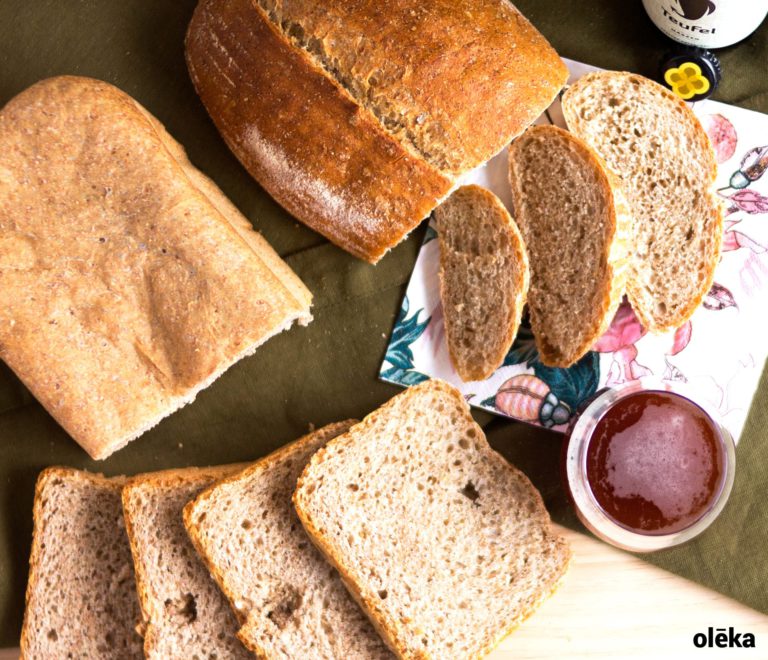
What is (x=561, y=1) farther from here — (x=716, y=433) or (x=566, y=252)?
(x=716, y=433)

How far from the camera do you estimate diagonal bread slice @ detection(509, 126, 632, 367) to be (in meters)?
2.70

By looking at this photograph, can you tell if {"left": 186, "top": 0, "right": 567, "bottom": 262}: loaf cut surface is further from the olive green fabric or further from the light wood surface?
the light wood surface

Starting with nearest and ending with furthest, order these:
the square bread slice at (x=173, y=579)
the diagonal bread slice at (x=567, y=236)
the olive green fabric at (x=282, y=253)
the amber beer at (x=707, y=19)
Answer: the amber beer at (x=707, y=19) → the diagonal bread slice at (x=567, y=236) → the square bread slice at (x=173, y=579) → the olive green fabric at (x=282, y=253)

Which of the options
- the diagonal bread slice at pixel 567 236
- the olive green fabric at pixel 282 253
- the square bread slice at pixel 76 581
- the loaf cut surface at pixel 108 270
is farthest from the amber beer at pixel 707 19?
the square bread slice at pixel 76 581

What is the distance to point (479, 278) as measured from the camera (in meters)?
2.85

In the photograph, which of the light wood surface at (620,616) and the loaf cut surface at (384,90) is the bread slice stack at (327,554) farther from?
the loaf cut surface at (384,90)

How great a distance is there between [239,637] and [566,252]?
5.24 ft

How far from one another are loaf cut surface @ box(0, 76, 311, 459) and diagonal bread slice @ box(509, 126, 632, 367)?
0.83m

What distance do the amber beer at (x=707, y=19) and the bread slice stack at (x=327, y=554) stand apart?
4.44 ft

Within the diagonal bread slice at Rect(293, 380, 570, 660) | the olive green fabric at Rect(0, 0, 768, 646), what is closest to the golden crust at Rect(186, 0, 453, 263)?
the olive green fabric at Rect(0, 0, 768, 646)

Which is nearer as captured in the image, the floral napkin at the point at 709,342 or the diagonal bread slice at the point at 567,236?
the diagonal bread slice at the point at 567,236

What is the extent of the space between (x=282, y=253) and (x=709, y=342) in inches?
57.7

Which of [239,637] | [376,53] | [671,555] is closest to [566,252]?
[376,53]

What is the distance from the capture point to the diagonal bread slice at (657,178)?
2789 millimetres
